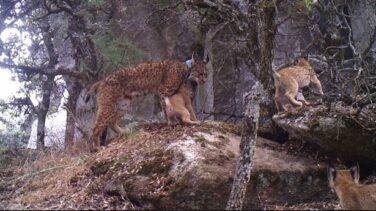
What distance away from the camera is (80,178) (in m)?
7.13

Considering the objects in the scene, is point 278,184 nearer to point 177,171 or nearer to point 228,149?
point 228,149

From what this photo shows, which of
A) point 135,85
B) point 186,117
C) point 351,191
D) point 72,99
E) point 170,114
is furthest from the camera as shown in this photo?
point 72,99

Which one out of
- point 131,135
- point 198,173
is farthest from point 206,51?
point 198,173

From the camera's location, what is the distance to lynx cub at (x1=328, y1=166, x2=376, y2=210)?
5.84 metres

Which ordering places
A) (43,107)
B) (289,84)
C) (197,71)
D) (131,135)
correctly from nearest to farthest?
(131,135) → (289,84) → (197,71) → (43,107)

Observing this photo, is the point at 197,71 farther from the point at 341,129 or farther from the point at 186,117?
the point at 341,129

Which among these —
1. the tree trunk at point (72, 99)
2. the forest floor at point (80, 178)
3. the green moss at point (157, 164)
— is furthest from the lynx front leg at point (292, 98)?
the tree trunk at point (72, 99)

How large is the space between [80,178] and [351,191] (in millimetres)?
3621

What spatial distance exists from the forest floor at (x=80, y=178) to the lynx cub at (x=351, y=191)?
1.75ft

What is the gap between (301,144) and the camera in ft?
25.9

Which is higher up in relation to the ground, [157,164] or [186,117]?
[186,117]

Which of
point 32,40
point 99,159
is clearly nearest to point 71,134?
point 32,40

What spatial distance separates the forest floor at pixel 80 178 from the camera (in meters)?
6.31

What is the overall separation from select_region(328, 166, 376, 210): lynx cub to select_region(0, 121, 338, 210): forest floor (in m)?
0.53
